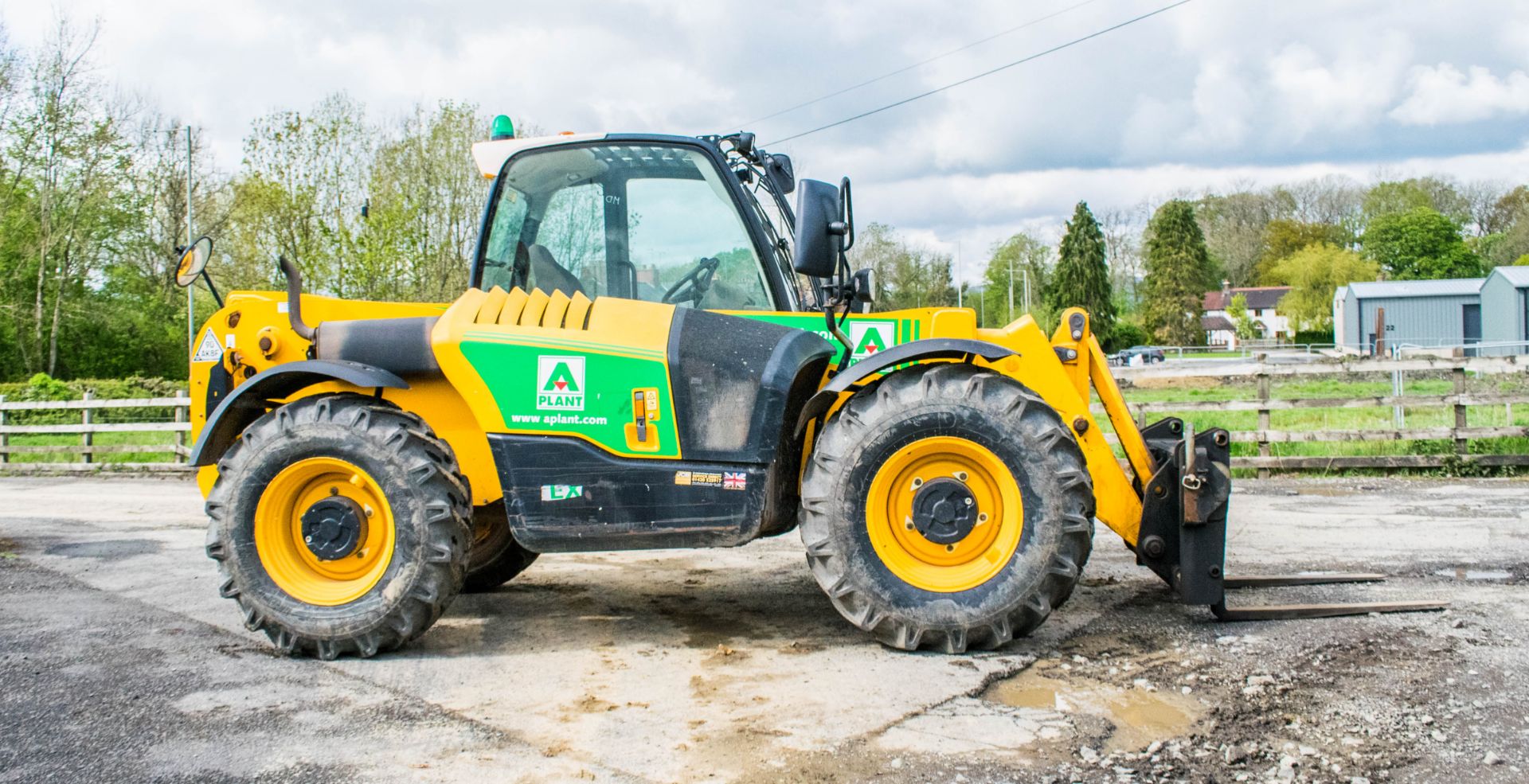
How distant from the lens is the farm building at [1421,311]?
164 ft

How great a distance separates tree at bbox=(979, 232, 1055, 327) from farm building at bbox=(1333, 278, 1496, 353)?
76.0ft

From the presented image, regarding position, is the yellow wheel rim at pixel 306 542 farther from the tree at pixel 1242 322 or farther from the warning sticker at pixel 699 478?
the tree at pixel 1242 322

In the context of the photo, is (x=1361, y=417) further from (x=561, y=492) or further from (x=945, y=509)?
(x=561, y=492)

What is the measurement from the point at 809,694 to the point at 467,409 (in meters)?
2.11

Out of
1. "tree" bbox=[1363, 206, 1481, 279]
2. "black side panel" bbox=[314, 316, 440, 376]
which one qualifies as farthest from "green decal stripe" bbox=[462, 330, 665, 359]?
"tree" bbox=[1363, 206, 1481, 279]

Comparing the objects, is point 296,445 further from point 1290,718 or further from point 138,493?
point 138,493

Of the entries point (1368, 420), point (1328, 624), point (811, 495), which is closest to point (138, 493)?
point (811, 495)

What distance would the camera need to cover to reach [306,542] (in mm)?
4957

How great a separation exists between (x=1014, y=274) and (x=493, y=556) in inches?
2830

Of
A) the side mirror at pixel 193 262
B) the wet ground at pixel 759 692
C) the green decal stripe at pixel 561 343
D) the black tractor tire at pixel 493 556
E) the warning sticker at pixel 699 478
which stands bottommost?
the wet ground at pixel 759 692

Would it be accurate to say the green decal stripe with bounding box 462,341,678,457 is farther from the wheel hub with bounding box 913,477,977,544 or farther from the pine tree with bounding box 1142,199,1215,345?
the pine tree with bounding box 1142,199,1215,345

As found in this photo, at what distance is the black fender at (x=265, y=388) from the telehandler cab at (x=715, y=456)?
14mm

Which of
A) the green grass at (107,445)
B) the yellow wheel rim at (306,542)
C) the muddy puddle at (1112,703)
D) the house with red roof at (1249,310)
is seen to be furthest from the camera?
the house with red roof at (1249,310)

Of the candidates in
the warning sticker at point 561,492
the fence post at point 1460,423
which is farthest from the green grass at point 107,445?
the fence post at point 1460,423
